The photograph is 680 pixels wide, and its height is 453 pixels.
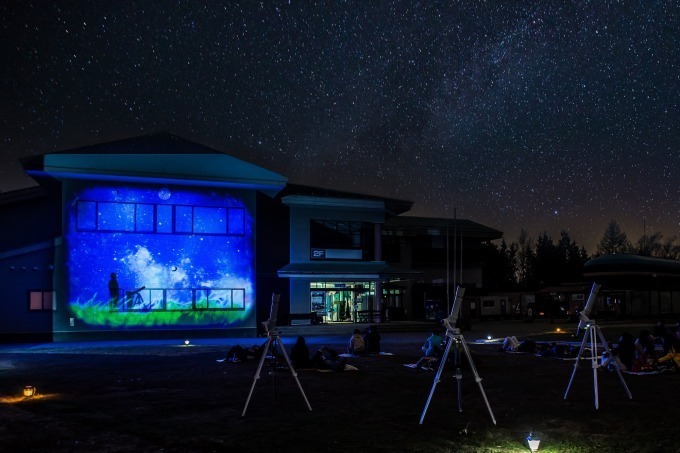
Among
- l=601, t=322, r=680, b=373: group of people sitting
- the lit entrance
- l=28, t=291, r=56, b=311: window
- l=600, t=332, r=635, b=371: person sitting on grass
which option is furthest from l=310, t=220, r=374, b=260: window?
l=600, t=332, r=635, b=371: person sitting on grass

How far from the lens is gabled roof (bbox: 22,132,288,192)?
1257 inches

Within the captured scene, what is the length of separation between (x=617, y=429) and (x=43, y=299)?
30.5 metres

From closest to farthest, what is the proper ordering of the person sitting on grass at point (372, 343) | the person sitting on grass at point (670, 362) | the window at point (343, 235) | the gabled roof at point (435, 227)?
the person sitting on grass at point (670, 362)
the person sitting on grass at point (372, 343)
the window at point (343, 235)
the gabled roof at point (435, 227)

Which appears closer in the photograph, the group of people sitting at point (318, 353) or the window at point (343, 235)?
the group of people sitting at point (318, 353)

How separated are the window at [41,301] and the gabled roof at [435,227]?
87.3ft

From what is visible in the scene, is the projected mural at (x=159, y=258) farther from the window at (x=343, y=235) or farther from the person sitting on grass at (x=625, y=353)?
the person sitting on grass at (x=625, y=353)

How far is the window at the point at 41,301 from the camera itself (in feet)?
105

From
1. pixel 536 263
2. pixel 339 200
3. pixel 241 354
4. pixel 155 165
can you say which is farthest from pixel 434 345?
pixel 536 263

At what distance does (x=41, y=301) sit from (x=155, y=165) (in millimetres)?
9507

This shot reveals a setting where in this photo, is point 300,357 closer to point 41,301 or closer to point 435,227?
point 41,301

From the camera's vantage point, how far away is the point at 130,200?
1329 inches

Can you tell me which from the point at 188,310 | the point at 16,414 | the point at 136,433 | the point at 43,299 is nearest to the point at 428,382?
the point at 136,433

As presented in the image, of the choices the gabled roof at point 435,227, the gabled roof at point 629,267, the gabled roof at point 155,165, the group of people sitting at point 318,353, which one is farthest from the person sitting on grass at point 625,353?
the gabled roof at point 629,267

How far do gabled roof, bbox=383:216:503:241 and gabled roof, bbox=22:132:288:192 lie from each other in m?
17.2
